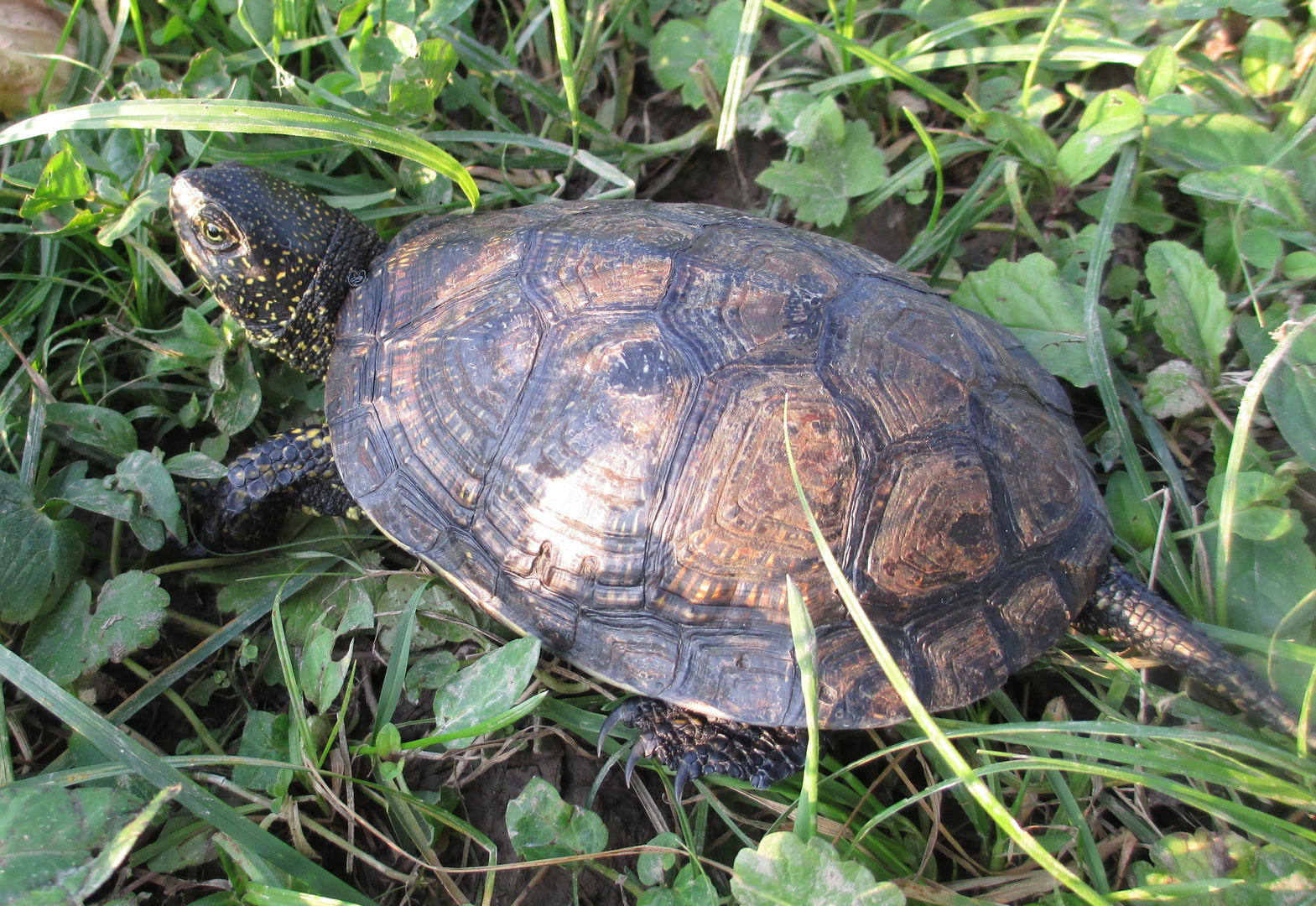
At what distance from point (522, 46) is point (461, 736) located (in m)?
2.41

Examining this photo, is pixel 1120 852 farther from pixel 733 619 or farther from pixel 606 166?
pixel 606 166

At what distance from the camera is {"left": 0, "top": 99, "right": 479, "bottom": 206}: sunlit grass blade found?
1.74 m

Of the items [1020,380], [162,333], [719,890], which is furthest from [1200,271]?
[162,333]

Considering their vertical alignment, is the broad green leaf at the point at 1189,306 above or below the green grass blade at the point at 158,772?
above

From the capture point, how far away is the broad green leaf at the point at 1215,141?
2217mm

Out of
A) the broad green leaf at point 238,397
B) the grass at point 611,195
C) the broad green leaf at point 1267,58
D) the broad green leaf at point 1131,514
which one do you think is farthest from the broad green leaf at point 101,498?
the broad green leaf at point 1267,58

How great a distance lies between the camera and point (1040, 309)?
221 centimetres

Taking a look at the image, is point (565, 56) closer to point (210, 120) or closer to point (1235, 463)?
point (210, 120)

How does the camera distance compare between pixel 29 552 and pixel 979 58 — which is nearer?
pixel 29 552

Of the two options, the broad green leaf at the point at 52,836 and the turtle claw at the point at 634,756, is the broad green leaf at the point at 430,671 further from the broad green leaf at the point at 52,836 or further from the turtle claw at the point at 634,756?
the broad green leaf at the point at 52,836

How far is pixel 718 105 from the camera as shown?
259 cm

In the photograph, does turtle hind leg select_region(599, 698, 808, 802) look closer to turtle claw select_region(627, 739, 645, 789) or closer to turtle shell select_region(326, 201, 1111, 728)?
turtle claw select_region(627, 739, 645, 789)

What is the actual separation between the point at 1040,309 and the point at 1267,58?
3.96ft

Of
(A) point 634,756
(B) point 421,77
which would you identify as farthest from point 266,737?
(B) point 421,77
